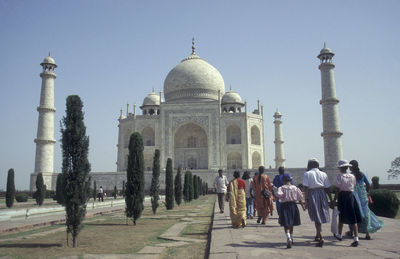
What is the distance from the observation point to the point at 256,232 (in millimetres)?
5500

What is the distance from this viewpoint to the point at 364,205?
5023 mm

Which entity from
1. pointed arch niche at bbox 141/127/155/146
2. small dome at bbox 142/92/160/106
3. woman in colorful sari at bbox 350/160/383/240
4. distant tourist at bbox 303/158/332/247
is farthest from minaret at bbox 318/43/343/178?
distant tourist at bbox 303/158/332/247

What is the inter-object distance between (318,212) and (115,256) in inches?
102

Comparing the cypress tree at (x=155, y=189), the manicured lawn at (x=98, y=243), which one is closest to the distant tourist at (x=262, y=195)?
the manicured lawn at (x=98, y=243)

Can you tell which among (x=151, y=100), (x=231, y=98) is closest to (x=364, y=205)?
(x=231, y=98)

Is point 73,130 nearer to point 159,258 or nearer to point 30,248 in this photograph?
point 30,248

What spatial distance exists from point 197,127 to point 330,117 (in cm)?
1250

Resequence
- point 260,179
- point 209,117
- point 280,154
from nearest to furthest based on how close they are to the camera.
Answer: point 260,179 → point 209,117 → point 280,154

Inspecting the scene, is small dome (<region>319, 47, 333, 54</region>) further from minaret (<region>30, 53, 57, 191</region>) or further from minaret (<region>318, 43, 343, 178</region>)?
minaret (<region>30, 53, 57, 191</region>)

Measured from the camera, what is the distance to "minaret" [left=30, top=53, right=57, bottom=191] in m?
27.0

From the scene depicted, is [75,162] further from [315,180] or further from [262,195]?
[315,180]

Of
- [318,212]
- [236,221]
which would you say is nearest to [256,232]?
[236,221]

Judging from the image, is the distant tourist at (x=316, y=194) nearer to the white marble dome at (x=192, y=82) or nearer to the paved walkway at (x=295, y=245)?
the paved walkway at (x=295, y=245)

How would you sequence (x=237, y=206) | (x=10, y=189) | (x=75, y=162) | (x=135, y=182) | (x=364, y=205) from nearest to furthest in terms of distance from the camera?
(x=364, y=205), (x=75, y=162), (x=237, y=206), (x=135, y=182), (x=10, y=189)
